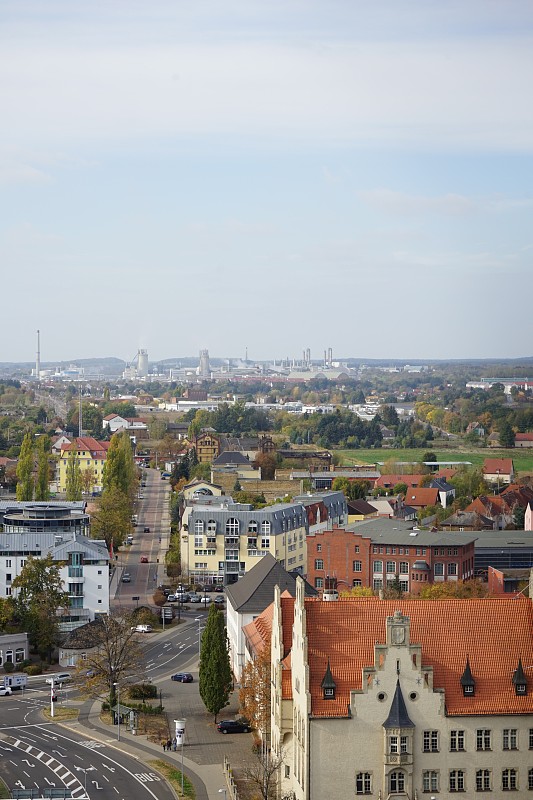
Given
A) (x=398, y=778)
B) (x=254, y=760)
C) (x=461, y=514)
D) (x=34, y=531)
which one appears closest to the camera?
(x=398, y=778)

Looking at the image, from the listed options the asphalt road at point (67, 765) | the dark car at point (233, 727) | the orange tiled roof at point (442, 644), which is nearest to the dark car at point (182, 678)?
the asphalt road at point (67, 765)

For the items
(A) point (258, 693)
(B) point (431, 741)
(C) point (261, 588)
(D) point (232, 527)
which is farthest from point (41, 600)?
(B) point (431, 741)

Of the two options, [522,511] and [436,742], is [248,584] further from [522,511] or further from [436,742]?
[522,511]

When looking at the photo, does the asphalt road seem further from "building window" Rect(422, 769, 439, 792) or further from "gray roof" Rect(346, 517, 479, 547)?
"gray roof" Rect(346, 517, 479, 547)

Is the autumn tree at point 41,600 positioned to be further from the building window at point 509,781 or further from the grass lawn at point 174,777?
the building window at point 509,781

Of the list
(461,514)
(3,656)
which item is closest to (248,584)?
(3,656)

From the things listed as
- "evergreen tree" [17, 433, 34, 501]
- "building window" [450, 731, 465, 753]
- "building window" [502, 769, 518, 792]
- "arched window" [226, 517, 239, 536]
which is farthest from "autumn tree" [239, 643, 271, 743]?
"evergreen tree" [17, 433, 34, 501]
